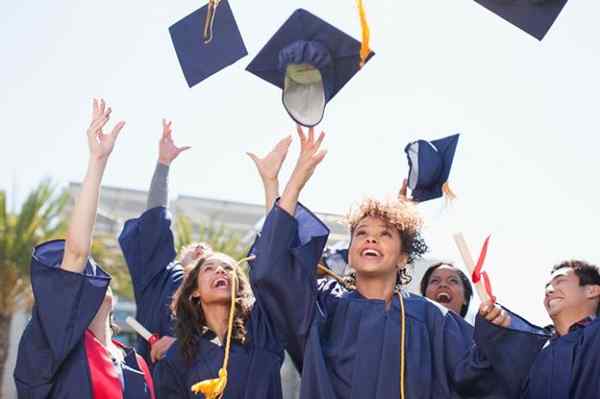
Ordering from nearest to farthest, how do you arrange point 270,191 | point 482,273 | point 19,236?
point 482,273, point 270,191, point 19,236

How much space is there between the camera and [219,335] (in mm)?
4988

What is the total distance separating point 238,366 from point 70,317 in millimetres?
1011

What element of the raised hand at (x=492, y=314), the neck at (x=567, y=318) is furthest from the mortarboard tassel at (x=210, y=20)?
the raised hand at (x=492, y=314)

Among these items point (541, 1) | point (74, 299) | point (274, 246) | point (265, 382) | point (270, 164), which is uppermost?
point (541, 1)

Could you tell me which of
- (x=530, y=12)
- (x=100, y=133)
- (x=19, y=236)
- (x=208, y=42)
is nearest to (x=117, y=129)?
(x=100, y=133)

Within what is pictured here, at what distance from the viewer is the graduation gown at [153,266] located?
5594mm

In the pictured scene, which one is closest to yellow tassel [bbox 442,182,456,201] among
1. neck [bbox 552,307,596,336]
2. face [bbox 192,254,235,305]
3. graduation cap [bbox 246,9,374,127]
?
neck [bbox 552,307,596,336]

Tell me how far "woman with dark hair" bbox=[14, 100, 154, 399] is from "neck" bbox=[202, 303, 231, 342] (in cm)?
82

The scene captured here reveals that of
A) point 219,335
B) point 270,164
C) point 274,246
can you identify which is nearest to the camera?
point 274,246

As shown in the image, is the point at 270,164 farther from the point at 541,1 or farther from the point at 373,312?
the point at 541,1

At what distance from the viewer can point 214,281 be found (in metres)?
5.07

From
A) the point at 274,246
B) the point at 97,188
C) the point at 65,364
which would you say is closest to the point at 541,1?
the point at 274,246

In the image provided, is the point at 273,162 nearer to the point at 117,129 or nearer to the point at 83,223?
the point at 117,129

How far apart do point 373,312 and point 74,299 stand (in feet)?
4.13
